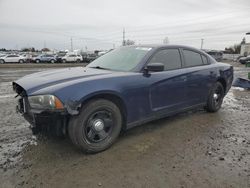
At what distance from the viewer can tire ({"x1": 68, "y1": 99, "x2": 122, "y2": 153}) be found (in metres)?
3.04

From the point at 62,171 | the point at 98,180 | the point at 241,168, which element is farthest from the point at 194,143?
the point at 62,171

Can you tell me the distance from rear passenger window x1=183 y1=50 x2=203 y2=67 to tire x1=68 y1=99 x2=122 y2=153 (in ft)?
6.61

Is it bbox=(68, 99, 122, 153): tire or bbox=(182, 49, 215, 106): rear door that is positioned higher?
bbox=(182, 49, 215, 106): rear door

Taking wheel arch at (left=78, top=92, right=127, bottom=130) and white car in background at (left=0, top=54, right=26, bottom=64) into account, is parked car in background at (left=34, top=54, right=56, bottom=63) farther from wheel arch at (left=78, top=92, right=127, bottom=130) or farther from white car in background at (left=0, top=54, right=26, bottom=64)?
wheel arch at (left=78, top=92, right=127, bottom=130)

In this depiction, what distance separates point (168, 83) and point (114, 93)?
1.17 meters

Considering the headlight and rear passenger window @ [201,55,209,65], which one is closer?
the headlight

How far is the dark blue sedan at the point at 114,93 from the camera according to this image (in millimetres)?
2953

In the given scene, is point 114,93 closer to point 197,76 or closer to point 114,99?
point 114,99

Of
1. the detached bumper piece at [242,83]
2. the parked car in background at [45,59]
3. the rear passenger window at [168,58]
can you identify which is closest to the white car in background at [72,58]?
the parked car in background at [45,59]

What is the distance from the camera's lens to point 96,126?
326cm

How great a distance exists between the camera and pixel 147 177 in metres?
2.71

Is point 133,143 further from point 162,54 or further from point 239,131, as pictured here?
point 239,131

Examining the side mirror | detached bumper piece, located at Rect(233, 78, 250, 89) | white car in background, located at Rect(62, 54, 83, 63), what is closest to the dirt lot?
the side mirror

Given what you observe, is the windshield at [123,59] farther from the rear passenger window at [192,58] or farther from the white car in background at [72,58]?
the white car in background at [72,58]
